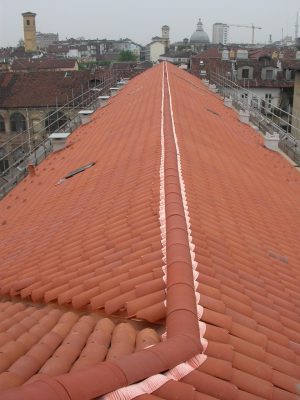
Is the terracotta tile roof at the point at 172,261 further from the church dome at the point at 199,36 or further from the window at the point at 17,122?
the church dome at the point at 199,36

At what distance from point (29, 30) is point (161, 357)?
102 m

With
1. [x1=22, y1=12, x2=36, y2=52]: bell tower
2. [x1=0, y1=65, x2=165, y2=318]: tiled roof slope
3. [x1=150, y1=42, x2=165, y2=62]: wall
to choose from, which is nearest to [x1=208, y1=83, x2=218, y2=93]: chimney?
[x1=0, y1=65, x2=165, y2=318]: tiled roof slope

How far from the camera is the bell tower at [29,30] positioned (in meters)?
92.9

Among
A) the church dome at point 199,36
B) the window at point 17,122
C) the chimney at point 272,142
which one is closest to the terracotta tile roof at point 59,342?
the chimney at point 272,142

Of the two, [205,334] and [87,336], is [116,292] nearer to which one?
[87,336]

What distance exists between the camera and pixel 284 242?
21.2 feet

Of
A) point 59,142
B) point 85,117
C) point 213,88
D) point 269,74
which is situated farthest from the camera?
point 269,74

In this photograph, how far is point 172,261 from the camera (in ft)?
13.8

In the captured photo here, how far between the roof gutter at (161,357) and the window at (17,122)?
1287 inches

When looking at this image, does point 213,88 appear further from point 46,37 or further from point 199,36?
point 46,37

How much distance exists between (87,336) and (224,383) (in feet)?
3.71

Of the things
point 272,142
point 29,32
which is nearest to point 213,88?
point 272,142

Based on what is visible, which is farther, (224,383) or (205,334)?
(205,334)

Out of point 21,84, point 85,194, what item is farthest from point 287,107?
point 85,194
